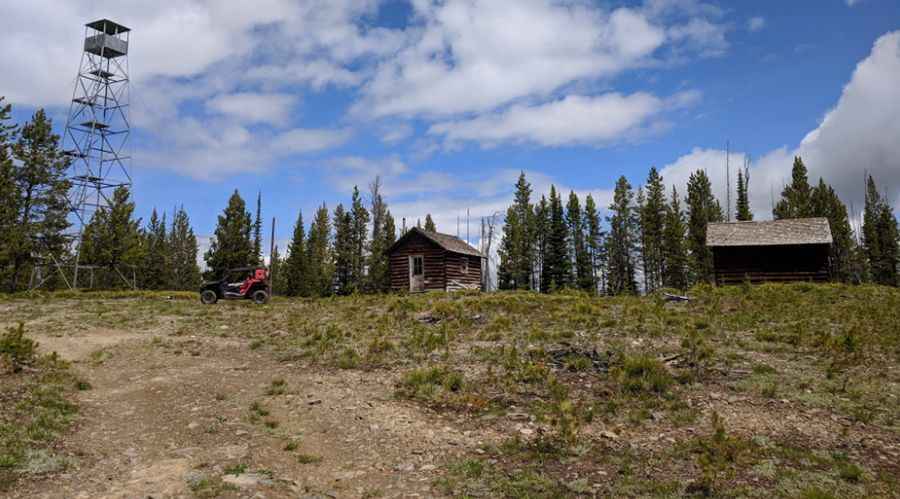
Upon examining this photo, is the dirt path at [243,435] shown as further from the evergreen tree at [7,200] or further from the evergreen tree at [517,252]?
the evergreen tree at [517,252]

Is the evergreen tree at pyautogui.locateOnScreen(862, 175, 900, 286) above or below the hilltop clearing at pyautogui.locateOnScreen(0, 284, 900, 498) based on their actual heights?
above

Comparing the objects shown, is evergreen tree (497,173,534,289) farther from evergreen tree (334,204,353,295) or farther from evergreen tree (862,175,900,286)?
evergreen tree (862,175,900,286)

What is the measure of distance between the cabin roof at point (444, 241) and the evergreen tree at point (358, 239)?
30.9 m

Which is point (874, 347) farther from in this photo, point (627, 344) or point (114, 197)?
point (114, 197)

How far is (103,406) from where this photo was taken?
10.4 meters

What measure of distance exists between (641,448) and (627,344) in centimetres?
567

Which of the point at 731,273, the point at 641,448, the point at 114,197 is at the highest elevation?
the point at 114,197

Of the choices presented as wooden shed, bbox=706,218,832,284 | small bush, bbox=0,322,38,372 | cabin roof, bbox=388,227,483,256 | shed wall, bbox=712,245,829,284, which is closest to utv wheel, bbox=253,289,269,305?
cabin roof, bbox=388,227,483,256

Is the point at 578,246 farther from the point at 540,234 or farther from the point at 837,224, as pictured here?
the point at 837,224

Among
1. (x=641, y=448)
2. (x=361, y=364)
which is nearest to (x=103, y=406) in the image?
(x=361, y=364)

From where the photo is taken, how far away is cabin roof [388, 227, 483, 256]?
3536 cm

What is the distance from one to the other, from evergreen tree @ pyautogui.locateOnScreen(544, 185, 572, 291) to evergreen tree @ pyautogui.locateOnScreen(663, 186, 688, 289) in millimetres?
11753

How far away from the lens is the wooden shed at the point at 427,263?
116 ft

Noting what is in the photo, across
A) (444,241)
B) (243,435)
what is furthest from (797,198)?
(243,435)
